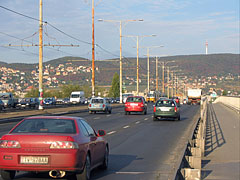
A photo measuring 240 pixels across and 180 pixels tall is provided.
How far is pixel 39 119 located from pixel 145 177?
282 cm

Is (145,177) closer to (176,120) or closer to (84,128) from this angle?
(84,128)

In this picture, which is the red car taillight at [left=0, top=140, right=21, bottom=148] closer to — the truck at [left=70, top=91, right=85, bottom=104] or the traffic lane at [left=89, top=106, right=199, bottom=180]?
the traffic lane at [left=89, top=106, right=199, bottom=180]

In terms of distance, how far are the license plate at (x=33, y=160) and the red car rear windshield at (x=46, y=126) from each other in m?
0.72

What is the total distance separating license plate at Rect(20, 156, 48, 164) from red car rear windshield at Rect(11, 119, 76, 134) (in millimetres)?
722

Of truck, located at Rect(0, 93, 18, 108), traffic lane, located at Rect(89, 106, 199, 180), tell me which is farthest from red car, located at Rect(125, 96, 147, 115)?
truck, located at Rect(0, 93, 18, 108)

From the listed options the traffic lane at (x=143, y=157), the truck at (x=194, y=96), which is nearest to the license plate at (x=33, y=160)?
the traffic lane at (x=143, y=157)

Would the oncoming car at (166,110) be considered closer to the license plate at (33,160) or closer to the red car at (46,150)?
the red car at (46,150)

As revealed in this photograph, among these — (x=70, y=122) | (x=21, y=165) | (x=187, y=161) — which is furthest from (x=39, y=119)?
(x=187, y=161)

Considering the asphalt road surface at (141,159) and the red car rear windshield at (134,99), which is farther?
the red car rear windshield at (134,99)

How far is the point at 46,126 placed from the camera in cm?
1021

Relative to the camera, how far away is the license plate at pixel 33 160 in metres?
9.34

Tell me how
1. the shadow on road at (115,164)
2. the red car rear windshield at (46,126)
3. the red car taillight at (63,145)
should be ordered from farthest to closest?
the shadow on road at (115,164)
the red car rear windshield at (46,126)
the red car taillight at (63,145)

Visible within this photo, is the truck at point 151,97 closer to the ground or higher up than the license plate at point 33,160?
closer to the ground

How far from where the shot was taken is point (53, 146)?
371 inches
